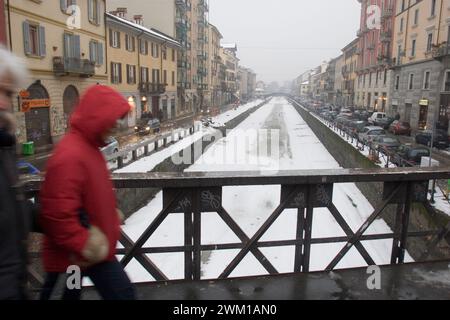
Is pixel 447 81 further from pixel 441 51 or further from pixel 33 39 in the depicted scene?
pixel 33 39

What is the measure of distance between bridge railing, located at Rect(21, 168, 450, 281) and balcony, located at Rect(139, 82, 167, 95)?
34.6 meters

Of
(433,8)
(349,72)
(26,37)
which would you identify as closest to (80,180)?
(26,37)

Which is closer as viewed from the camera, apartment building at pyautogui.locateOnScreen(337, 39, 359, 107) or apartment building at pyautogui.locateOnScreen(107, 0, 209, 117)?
apartment building at pyautogui.locateOnScreen(107, 0, 209, 117)

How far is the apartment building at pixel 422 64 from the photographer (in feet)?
93.7

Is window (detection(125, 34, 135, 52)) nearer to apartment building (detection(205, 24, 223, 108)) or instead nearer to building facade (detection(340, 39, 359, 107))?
apartment building (detection(205, 24, 223, 108))

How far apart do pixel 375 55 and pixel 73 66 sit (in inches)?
1639

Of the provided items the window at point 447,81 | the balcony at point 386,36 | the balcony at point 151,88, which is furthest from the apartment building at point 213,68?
the window at point 447,81

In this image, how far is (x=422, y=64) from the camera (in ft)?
107

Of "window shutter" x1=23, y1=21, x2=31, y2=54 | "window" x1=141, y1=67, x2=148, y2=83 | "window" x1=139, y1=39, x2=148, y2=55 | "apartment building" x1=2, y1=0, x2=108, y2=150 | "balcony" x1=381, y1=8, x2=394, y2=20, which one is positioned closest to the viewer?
"apartment building" x1=2, y1=0, x2=108, y2=150

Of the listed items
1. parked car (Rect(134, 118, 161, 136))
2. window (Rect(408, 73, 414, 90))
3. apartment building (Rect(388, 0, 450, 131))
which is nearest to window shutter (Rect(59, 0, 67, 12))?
parked car (Rect(134, 118, 161, 136))

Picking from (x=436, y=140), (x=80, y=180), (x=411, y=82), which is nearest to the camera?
(x=80, y=180)

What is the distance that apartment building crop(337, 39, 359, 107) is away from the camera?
217 feet
